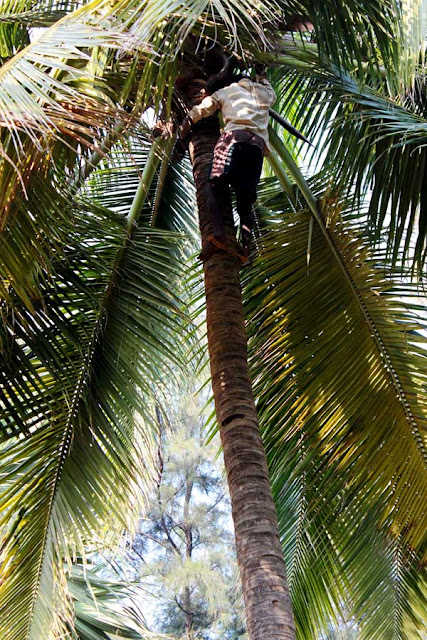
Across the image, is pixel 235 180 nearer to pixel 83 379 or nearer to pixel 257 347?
pixel 257 347

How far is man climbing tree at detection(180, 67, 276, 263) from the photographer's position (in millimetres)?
4633

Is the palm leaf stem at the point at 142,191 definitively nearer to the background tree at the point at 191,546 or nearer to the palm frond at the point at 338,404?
the palm frond at the point at 338,404

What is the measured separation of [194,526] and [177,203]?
32.8ft

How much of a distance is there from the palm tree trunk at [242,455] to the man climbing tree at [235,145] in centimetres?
11

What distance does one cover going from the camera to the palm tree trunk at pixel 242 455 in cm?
335

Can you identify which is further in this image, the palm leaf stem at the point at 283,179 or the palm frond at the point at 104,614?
the palm frond at the point at 104,614

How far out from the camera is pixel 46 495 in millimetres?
4758

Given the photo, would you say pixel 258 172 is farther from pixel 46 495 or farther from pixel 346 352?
pixel 46 495

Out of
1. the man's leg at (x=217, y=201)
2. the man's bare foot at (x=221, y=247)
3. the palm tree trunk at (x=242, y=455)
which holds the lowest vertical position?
the palm tree trunk at (x=242, y=455)

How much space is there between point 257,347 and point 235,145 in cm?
139

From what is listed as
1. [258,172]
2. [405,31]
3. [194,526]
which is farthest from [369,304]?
[194,526]

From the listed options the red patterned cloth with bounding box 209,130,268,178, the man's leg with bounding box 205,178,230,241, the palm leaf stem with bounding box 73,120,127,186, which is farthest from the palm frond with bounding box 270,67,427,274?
the palm leaf stem with bounding box 73,120,127,186

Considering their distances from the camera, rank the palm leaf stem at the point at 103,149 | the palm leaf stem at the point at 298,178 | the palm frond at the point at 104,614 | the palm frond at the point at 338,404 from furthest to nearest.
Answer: the palm frond at the point at 104,614, the palm leaf stem at the point at 298,178, the palm frond at the point at 338,404, the palm leaf stem at the point at 103,149

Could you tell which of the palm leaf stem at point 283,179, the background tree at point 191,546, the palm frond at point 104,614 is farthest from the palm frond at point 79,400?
the background tree at point 191,546
